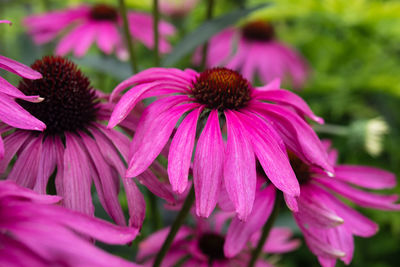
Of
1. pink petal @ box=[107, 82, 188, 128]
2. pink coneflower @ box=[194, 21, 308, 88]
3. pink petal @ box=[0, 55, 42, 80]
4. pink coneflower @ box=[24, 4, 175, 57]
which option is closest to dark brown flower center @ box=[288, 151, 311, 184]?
pink petal @ box=[107, 82, 188, 128]

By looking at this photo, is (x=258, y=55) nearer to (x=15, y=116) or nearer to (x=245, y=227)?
(x=245, y=227)

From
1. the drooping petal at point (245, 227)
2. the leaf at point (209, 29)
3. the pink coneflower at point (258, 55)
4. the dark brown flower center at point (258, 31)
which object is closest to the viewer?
the drooping petal at point (245, 227)

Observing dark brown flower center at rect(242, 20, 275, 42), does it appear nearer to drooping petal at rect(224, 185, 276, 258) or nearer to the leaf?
the leaf

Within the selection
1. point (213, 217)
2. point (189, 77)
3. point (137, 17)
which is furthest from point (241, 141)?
point (137, 17)

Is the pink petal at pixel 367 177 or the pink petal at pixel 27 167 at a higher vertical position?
the pink petal at pixel 27 167

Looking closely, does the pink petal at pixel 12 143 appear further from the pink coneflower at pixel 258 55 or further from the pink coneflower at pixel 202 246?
the pink coneflower at pixel 258 55

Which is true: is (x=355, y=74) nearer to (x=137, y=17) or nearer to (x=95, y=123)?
(x=137, y=17)

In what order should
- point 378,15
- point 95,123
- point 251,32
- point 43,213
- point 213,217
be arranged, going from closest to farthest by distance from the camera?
1. point 43,213
2. point 95,123
3. point 213,217
4. point 378,15
5. point 251,32

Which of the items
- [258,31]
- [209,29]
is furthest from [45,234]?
[258,31]

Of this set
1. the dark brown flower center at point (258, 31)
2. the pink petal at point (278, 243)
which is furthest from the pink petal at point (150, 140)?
the dark brown flower center at point (258, 31)
